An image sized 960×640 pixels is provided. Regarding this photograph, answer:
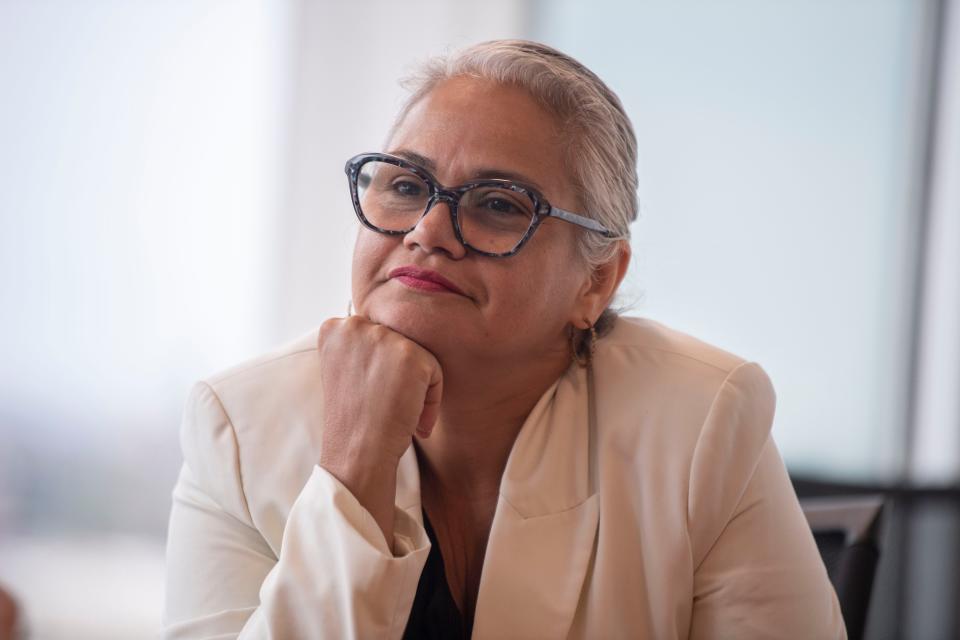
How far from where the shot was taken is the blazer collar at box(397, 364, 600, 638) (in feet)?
4.64

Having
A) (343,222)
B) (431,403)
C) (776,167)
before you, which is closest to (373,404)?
(431,403)

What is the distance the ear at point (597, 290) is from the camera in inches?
64.6

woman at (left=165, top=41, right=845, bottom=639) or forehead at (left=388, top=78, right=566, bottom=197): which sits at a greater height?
forehead at (left=388, top=78, right=566, bottom=197)

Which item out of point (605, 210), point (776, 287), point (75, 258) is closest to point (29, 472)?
point (75, 258)

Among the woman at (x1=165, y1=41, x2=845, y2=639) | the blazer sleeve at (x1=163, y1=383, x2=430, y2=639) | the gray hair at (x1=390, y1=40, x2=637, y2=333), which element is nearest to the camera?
the blazer sleeve at (x1=163, y1=383, x2=430, y2=639)

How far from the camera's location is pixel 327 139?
3518mm

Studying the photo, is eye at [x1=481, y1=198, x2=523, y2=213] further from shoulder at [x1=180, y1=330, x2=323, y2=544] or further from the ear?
shoulder at [x1=180, y1=330, x2=323, y2=544]

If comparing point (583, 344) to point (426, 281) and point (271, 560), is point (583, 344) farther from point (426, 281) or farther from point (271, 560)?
point (271, 560)

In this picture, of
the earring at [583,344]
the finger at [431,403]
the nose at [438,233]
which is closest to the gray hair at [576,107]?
the earring at [583,344]

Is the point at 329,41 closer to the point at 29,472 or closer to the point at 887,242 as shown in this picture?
the point at 29,472

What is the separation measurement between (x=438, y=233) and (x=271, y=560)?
607 mm

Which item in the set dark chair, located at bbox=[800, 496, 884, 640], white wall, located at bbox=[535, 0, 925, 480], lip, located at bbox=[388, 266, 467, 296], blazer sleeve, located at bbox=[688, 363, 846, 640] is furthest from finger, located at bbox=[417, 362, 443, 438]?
white wall, located at bbox=[535, 0, 925, 480]

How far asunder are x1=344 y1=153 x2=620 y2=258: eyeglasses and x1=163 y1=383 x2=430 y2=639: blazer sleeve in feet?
1.37

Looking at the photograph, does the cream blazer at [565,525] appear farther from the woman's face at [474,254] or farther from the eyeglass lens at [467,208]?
the eyeglass lens at [467,208]
